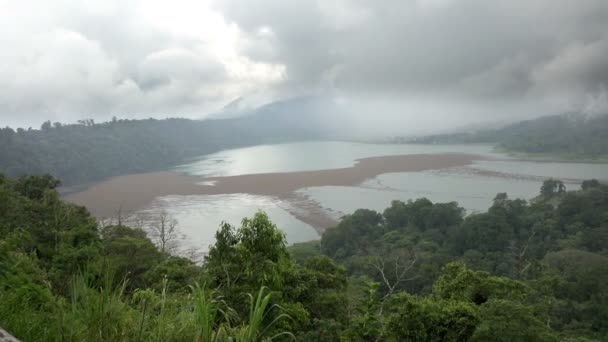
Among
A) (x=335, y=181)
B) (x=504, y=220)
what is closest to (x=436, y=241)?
(x=504, y=220)

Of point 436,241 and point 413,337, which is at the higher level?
point 413,337

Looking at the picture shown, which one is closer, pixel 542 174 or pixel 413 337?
pixel 413 337

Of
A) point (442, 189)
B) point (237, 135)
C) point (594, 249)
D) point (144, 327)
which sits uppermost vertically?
point (237, 135)

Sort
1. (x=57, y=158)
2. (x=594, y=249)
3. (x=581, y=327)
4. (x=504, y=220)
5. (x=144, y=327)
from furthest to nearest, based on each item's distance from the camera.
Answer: (x=57, y=158)
(x=504, y=220)
(x=594, y=249)
(x=581, y=327)
(x=144, y=327)

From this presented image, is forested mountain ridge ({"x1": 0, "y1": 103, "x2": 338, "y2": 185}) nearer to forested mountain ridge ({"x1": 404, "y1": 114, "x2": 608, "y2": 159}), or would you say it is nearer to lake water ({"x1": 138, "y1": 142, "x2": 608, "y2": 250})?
lake water ({"x1": 138, "y1": 142, "x2": 608, "y2": 250})

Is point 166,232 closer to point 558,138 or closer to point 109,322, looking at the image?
point 109,322

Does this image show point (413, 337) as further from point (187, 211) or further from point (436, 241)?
point (187, 211)

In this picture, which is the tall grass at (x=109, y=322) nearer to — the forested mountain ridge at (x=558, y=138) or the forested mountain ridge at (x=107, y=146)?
the forested mountain ridge at (x=107, y=146)
